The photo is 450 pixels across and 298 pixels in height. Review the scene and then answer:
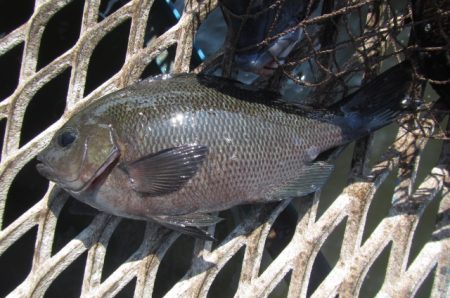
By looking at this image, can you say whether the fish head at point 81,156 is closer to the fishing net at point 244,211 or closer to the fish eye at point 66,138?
the fish eye at point 66,138

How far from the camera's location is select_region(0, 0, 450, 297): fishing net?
2.70m

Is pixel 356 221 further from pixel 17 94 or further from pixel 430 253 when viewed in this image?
pixel 17 94

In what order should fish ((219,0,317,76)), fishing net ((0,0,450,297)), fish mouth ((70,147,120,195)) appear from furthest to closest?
fish ((219,0,317,76)), fishing net ((0,0,450,297)), fish mouth ((70,147,120,195))

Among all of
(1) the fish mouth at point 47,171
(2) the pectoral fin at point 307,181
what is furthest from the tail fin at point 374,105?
(1) the fish mouth at point 47,171

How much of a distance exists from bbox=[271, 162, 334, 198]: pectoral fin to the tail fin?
0.26m

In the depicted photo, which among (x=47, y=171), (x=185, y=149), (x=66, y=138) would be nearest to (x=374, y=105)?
(x=185, y=149)

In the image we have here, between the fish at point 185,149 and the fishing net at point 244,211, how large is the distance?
0.30 m

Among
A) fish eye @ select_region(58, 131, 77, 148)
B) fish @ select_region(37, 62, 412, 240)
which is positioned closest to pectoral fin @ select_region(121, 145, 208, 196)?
fish @ select_region(37, 62, 412, 240)

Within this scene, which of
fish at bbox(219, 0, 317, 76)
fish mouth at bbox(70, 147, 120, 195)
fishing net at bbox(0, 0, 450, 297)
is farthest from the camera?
fish at bbox(219, 0, 317, 76)

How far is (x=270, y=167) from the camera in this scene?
260 centimetres

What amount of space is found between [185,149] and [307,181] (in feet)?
2.66

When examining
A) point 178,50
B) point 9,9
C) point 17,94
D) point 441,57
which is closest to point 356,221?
point 441,57

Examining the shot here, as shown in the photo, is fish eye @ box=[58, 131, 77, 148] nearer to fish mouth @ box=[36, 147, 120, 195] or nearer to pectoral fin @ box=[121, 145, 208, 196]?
fish mouth @ box=[36, 147, 120, 195]

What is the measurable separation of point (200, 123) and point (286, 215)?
1.34 metres
